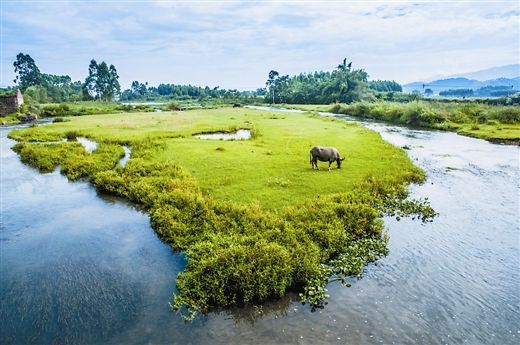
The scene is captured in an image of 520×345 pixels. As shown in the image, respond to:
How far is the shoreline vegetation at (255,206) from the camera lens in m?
11.7

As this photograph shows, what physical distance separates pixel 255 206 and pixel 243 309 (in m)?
6.29

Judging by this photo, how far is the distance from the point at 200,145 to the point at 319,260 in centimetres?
2318

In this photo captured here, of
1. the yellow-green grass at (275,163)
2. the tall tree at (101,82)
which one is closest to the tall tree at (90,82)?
the tall tree at (101,82)

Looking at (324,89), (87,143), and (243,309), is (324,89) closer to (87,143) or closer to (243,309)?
(87,143)

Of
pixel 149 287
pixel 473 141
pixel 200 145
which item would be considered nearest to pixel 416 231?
pixel 149 287

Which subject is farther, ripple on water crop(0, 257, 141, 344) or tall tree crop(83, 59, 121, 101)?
tall tree crop(83, 59, 121, 101)

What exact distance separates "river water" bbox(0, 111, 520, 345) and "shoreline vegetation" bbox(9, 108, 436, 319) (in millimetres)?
708

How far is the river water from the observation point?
401 inches

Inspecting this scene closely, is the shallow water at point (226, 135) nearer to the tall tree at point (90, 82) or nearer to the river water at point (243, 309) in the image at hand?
the river water at point (243, 309)

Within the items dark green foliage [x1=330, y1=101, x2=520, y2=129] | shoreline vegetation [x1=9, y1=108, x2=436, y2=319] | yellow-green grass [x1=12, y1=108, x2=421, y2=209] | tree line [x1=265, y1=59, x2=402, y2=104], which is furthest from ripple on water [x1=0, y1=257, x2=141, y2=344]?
tree line [x1=265, y1=59, x2=402, y2=104]

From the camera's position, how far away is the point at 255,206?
16.6m

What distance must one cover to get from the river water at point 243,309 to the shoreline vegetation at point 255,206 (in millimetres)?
708

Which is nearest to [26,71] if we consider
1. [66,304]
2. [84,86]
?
[84,86]

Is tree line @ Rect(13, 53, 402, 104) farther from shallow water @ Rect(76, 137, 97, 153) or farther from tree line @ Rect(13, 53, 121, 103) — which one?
shallow water @ Rect(76, 137, 97, 153)
